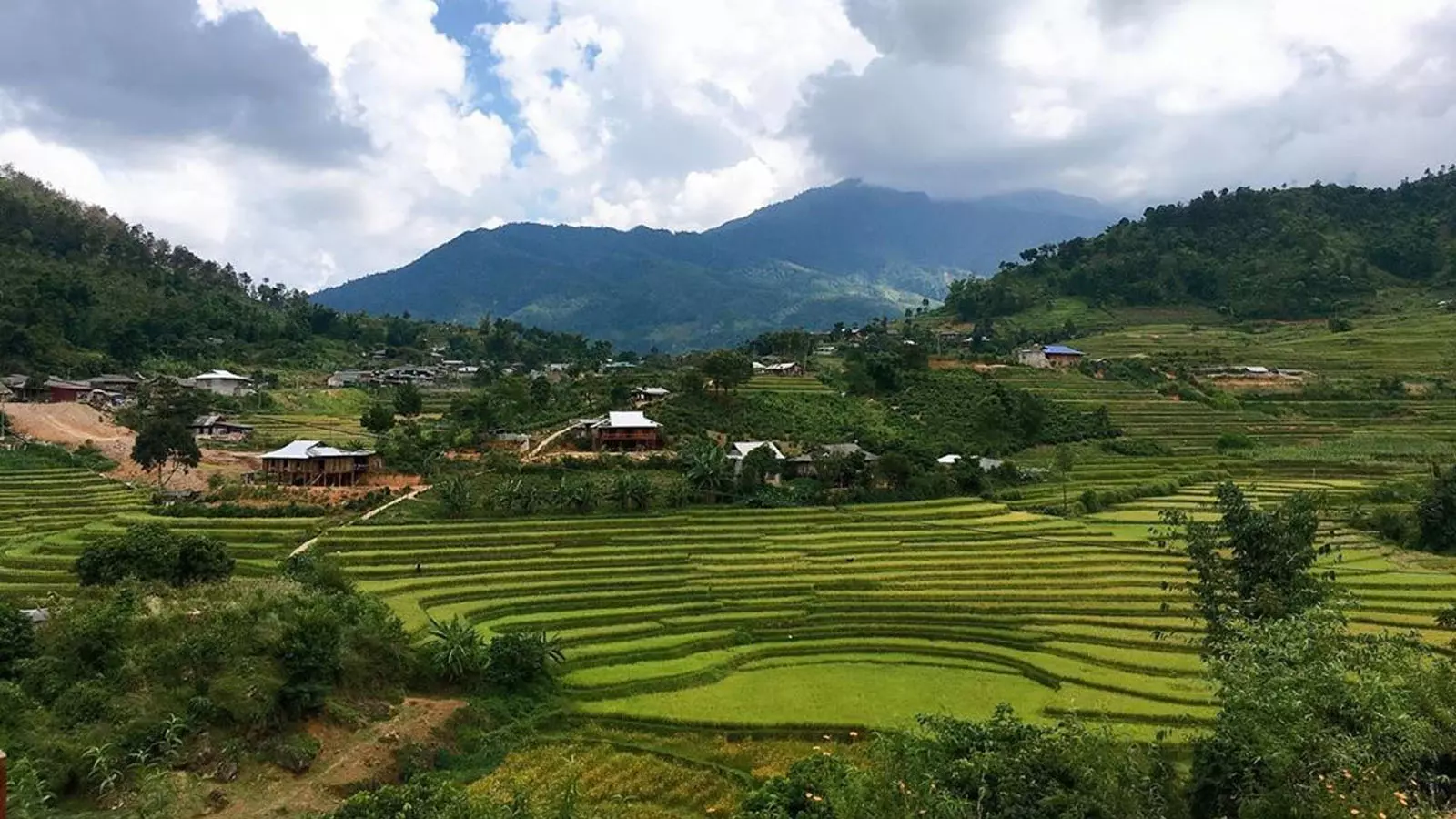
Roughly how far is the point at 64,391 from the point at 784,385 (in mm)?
49035

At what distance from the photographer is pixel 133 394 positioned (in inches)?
2461

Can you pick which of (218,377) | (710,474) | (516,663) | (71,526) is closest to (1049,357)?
(710,474)

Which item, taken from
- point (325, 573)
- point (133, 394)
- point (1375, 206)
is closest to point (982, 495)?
point (325, 573)

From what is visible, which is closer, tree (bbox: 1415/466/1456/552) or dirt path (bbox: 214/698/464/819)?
dirt path (bbox: 214/698/464/819)

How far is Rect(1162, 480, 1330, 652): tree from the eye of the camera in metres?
18.1

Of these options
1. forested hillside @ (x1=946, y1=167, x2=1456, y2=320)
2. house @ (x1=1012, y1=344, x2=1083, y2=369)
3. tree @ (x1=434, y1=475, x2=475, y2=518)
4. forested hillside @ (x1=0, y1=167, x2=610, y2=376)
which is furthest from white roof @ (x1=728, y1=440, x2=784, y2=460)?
forested hillside @ (x1=946, y1=167, x2=1456, y2=320)

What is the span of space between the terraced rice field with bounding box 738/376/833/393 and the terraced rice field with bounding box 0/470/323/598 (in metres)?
31.1

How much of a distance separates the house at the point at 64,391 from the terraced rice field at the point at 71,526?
1928 centimetres

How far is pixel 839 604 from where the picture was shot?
95.1 ft

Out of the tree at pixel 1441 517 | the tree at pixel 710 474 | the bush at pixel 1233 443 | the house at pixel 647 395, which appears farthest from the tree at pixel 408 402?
the tree at pixel 1441 517

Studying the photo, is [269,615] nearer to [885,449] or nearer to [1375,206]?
[885,449]

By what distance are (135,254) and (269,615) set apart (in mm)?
90563

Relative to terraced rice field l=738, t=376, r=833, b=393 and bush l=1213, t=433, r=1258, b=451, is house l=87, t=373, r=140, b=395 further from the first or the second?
bush l=1213, t=433, r=1258, b=451

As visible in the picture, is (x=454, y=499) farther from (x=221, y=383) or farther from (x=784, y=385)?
(x=221, y=383)
